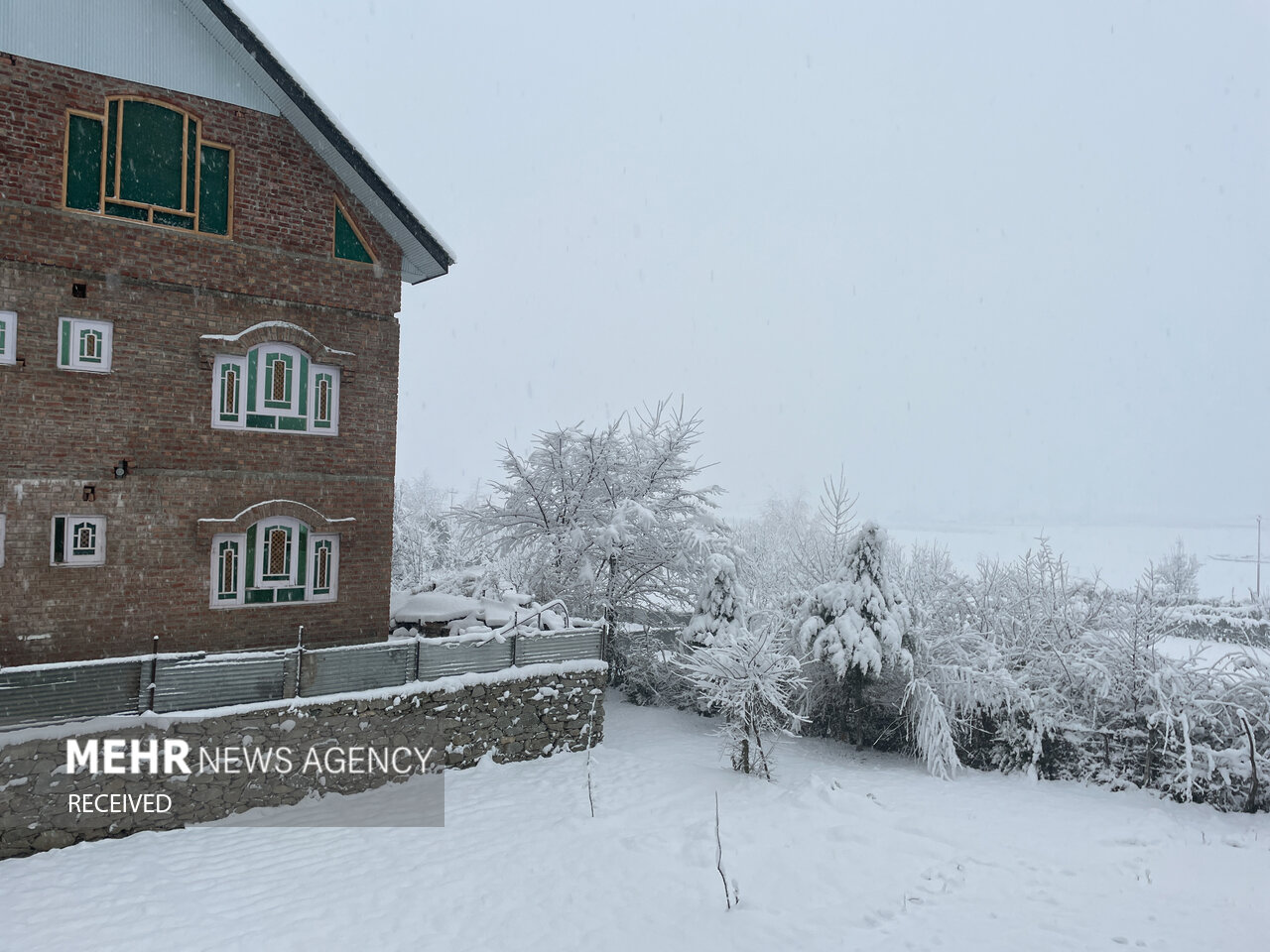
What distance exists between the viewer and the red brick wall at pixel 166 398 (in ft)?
34.0

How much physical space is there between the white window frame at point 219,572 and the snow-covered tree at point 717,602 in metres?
9.29

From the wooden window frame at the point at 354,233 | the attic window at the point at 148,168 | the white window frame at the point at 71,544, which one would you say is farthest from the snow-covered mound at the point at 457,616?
the attic window at the point at 148,168

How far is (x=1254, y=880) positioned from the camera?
9.15 metres

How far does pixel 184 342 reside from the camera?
11445 millimetres

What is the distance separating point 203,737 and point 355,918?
12.2ft

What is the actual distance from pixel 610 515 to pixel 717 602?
4181 millimetres

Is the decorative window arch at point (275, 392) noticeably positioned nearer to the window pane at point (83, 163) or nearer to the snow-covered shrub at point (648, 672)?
the window pane at point (83, 163)

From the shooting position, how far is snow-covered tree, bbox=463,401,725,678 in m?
19.2

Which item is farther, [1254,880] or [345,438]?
[345,438]

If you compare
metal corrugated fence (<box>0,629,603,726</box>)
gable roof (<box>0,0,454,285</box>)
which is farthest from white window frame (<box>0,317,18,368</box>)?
gable roof (<box>0,0,454,285</box>)

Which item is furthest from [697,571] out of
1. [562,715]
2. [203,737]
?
[203,737]

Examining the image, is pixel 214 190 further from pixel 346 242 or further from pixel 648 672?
pixel 648 672

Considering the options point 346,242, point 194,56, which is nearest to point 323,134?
point 346,242

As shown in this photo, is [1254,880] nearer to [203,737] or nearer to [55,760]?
[203,737]
